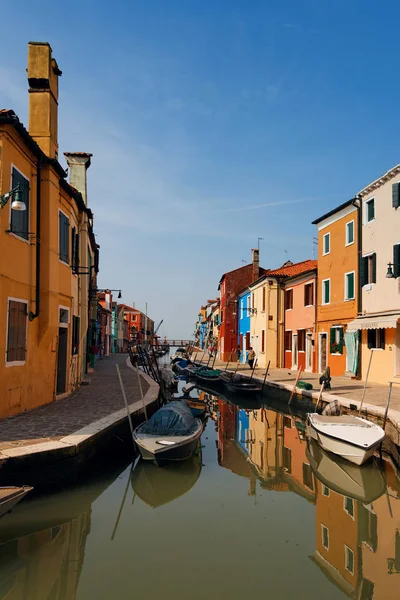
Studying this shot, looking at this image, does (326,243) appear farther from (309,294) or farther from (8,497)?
(8,497)

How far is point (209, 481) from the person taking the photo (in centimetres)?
1111

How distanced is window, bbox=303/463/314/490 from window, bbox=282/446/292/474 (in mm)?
389

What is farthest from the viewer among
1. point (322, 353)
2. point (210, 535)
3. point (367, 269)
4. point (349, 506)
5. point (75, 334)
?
point (322, 353)

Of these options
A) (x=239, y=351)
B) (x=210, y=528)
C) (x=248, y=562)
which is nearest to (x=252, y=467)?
(x=210, y=528)

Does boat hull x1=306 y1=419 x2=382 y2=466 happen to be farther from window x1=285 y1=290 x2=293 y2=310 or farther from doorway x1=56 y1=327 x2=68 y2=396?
window x1=285 y1=290 x2=293 y2=310

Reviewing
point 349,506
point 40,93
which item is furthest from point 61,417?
point 40,93

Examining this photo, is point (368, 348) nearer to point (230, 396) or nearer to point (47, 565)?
point (230, 396)

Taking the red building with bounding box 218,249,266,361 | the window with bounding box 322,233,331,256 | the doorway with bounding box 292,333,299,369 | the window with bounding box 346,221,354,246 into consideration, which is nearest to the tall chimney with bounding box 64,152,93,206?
the window with bounding box 346,221,354,246

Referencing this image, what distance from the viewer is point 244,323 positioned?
43875mm

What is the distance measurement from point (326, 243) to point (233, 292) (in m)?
20.7

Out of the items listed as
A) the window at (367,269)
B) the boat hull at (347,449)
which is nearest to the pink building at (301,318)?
the window at (367,269)

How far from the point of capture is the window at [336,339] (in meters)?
24.7

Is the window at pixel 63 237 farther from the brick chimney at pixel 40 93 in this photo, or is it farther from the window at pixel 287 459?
the window at pixel 287 459

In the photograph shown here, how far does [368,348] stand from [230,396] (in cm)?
810
